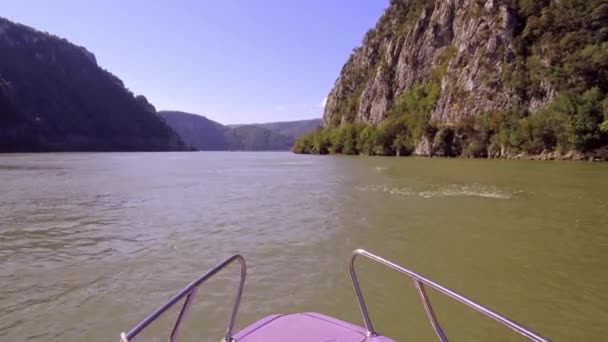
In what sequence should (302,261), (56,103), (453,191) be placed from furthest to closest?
(56,103) < (453,191) < (302,261)

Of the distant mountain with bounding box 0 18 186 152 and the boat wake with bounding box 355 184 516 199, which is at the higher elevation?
the distant mountain with bounding box 0 18 186 152

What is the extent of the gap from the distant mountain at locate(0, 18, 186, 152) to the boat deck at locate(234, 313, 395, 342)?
492 ft

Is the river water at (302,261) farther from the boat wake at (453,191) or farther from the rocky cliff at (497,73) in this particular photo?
the rocky cliff at (497,73)

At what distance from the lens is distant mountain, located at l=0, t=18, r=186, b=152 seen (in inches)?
5679

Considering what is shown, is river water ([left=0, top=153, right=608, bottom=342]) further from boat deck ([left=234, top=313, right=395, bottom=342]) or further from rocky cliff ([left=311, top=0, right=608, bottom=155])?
rocky cliff ([left=311, top=0, right=608, bottom=155])

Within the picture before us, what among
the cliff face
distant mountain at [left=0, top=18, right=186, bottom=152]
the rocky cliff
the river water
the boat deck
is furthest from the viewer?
distant mountain at [left=0, top=18, right=186, bottom=152]

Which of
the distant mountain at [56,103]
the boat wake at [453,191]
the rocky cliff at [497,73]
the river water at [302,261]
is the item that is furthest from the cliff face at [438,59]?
the distant mountain at [56,103]

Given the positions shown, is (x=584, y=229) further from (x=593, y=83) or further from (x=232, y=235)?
(x=593, y=83)

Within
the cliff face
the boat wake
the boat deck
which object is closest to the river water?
the boat wake

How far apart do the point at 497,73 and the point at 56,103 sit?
15843 cm

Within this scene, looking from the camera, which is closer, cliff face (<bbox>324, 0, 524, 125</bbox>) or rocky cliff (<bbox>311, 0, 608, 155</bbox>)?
rocky cliff (<bbox>311, 0, 608, 155</bbox>)

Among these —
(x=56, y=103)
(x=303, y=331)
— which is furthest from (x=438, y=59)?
(x=56, y=103)

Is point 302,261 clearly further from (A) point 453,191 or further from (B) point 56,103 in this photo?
(B) point 56,103

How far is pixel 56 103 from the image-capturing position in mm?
167000
